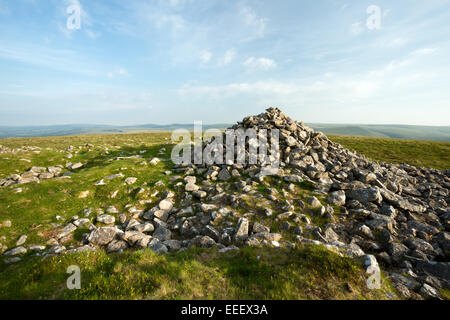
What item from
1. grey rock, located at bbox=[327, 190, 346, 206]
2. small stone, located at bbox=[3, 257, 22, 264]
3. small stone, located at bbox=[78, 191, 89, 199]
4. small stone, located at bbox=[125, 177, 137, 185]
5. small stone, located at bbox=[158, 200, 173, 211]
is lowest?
small stone, located at bbox=[3, 257, 22, 264]

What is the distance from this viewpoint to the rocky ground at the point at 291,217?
8.81 metres

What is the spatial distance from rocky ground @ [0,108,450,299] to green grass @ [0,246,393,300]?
121 centimetres

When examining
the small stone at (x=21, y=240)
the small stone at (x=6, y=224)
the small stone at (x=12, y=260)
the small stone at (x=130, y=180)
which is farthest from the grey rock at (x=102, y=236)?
the small stone at (x=130, y=180)

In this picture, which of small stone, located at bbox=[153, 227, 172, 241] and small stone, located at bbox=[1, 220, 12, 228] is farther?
small stone, located at bbox=[1, 220, 12, 228]

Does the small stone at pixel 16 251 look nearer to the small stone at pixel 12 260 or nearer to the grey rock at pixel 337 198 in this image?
the small stone at pixel 12 260

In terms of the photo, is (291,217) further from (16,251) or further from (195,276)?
(16,251)

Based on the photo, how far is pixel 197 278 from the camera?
639 centimetres

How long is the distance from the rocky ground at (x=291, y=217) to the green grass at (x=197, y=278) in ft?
3.98

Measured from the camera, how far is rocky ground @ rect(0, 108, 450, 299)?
28.9 ft

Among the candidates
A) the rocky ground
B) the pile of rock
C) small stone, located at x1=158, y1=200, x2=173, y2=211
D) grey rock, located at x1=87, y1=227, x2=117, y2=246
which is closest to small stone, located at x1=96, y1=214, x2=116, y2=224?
the rocky ground

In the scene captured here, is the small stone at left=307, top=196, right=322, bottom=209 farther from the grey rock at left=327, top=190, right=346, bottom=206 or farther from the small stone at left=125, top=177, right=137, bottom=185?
the small stone at left=125, top=177, right=137, bottom=185

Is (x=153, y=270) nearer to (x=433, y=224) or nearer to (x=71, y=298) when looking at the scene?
(x=71, y=298)

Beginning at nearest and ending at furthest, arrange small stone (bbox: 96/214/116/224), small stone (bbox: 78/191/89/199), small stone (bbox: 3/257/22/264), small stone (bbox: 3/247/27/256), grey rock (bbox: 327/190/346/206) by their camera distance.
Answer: small stone (bbox: 3/257/22/264), small stone (bbox: 3/247/27/256), small stone (bbox: 96/214/116/224), grey rock (bbox: 327/190/346/206), small stone (bbox: 78/191/89/199)
